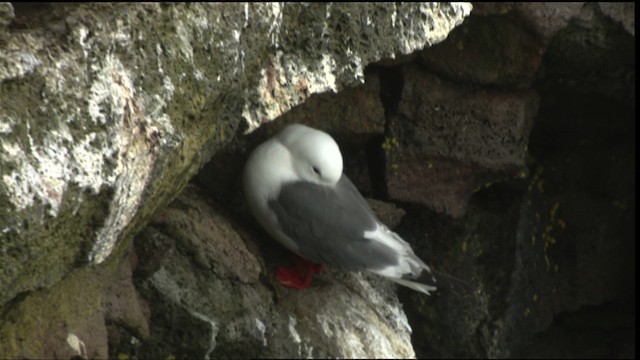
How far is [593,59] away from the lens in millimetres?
4328

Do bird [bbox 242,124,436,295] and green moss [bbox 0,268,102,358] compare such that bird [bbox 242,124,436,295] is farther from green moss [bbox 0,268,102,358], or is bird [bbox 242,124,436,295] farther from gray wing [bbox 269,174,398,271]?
green moss [bbox 0,268,102,358]

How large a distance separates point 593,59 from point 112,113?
226 centimetres

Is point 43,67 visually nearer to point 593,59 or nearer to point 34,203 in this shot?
point 34,203

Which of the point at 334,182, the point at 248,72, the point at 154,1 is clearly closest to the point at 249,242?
the point at 334,182

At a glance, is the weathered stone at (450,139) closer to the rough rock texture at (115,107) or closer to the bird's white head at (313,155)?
the bird's white head at (313,155)

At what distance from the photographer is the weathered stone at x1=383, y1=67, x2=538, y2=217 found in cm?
427

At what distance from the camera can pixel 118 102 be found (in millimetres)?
2559

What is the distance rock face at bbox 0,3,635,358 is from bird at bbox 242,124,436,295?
0.37 ft

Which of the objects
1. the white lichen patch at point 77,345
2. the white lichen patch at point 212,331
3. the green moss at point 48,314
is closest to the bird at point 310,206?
the white lichen patch at point 212,331

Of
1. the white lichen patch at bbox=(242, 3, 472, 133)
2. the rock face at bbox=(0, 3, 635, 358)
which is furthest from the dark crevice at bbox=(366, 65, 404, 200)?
the white lichen patch at bbox=(242, 3, 472, 133)

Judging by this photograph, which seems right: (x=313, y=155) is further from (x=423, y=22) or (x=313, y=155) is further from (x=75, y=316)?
(x=75, y=316)

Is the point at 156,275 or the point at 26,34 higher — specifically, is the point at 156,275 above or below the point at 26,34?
below

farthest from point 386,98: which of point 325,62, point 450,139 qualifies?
point 325,62

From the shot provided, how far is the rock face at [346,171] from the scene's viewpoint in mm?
2514
